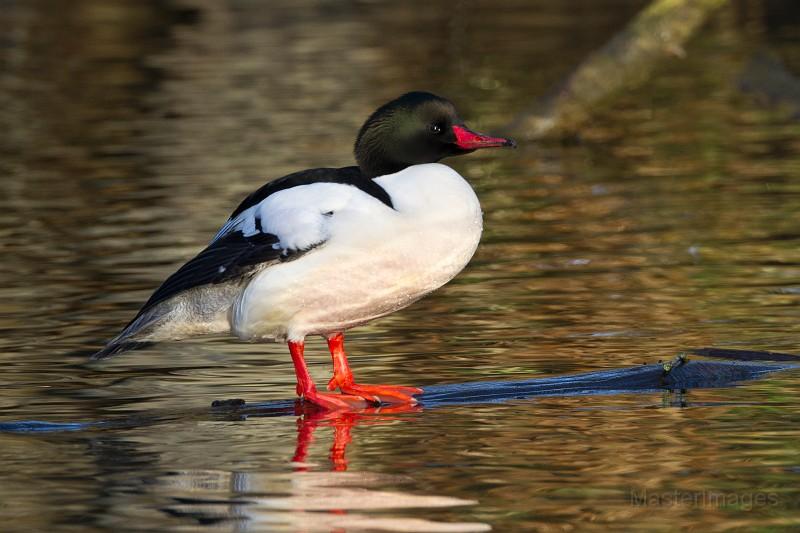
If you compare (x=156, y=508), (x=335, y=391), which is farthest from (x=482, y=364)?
(x=156, y=508)

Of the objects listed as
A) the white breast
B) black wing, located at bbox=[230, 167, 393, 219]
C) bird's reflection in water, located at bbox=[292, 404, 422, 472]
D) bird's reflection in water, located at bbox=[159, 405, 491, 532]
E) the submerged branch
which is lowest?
bird's reflection in water, located at bbox=[159, 405, 491, 532]

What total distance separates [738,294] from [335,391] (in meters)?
3.03

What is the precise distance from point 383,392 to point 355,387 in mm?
226

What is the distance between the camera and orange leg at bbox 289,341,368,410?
8.22m

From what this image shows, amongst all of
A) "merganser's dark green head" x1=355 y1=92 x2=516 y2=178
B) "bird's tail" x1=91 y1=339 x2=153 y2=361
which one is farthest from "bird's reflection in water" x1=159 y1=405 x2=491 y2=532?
"merganser's dark green head" x1=355 y1=92 x2=516 y2=178

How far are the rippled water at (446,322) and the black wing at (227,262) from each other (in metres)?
0.61

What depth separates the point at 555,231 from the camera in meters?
13.8

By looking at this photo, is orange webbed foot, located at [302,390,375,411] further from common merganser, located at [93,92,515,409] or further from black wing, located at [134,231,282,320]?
black wing, located at [134,231,282,320]

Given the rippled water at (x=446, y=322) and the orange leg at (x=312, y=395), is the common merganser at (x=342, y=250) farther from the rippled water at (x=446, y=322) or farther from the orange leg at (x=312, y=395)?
the rippled water at (x=446, y=322)

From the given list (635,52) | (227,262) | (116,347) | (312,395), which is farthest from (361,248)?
(635,52)

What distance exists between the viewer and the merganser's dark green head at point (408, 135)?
27.5 ft

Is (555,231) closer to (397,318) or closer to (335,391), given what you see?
(397,318)

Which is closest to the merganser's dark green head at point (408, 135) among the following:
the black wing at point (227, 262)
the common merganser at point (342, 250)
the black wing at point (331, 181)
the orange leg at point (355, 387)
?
the common merganser at point (342, 250)

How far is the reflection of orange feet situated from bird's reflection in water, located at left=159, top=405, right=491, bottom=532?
90 cm
